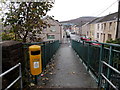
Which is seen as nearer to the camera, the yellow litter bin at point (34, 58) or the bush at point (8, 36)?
the yellow litter bin at point (34, 58)

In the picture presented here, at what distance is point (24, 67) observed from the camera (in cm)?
268

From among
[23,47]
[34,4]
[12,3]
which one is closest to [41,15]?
[34,4]

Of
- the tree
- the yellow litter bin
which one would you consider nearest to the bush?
the tree

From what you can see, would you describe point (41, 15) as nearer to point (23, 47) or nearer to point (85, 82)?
point (23, 47)

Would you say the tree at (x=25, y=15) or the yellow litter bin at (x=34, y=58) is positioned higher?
the tree at (x=25, y=15)

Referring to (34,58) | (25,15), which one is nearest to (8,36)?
(25,15)

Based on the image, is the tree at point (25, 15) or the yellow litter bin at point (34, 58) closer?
the yellow litter bin at point (34, 58)

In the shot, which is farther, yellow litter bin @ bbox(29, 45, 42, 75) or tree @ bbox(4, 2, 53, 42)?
tree @ bbox(4, 2, 53, 42)

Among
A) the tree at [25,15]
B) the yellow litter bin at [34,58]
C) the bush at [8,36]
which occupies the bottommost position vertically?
the yellow litter bin at [34,58]

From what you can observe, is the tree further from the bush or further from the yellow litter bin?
the yellow litter bin

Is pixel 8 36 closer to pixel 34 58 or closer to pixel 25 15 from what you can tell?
pixel 25 15

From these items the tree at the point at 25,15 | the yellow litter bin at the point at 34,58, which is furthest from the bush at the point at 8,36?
the yellow litter bin at the point at 34,58

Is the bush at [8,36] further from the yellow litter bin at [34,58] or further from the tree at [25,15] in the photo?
the yellow litter bin at [34,58]

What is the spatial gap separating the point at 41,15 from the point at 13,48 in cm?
276
